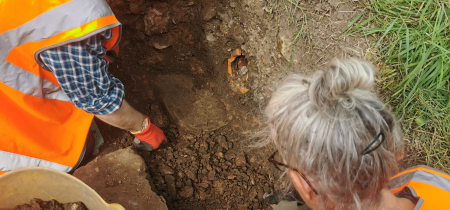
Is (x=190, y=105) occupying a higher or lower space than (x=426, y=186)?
lower

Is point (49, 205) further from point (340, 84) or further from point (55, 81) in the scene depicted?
point (340, 84)

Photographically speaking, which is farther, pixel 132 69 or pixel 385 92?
pixel 132 69

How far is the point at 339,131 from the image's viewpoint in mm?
940

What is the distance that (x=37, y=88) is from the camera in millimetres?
1620

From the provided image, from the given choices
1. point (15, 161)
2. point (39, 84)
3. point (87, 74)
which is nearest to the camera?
point (87, 74)

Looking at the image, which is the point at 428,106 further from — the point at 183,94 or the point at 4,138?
the point at 4,138

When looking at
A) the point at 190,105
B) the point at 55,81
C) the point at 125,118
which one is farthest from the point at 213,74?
the point at 55,81

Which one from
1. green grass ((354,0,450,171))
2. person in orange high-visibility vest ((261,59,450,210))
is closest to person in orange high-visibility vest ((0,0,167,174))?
person in orange high-visibility vest ((261,59,450,210))

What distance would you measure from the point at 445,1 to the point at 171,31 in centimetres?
182

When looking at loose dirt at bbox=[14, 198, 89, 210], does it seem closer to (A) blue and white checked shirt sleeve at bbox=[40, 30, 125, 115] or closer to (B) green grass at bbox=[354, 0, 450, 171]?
(A) blue and white checked shirt sleeve at bbox=[40, 30, 125, 115]

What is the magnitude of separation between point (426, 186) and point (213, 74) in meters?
1.69

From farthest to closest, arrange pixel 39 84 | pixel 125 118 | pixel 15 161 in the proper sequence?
pixel 125 118 < pixel 15 161 < pixel 39 84

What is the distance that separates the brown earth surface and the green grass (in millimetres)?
166

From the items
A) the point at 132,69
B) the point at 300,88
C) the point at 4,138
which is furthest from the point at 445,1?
the point at 4,138
